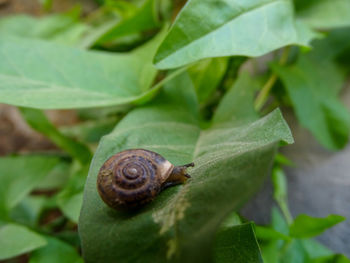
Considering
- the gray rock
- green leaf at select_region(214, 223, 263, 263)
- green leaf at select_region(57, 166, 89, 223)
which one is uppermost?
green leaf at select_region(214, 223, 263, 263)

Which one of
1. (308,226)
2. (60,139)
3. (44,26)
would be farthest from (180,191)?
(44,26)

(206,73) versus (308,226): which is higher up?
(206,73)

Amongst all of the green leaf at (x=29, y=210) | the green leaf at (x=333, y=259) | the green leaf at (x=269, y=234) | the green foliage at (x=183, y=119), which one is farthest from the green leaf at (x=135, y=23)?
the green leaf at (x=333, y=259)

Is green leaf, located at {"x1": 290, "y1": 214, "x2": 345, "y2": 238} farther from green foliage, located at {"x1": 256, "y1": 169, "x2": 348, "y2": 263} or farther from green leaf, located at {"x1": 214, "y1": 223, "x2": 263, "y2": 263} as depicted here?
green leaf, located at {"x1": 214, "y1": 223, "x2": 263, "y2": 263}

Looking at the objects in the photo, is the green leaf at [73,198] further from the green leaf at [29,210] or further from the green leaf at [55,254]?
the green leaf at [29,210]

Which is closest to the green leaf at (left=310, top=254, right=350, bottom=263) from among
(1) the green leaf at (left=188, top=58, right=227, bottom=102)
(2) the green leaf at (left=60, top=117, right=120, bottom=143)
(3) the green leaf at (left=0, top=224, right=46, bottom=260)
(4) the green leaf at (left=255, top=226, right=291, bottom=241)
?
(4) the green leaf at (left=255, top=226, right=291, bottom=241)

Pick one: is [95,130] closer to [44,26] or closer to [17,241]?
[17,241]

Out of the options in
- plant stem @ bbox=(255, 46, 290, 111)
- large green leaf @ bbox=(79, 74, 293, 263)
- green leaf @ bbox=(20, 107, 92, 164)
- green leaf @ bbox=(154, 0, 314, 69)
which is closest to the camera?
large green leaf @ bbox=(79, 74, 293, 263)
